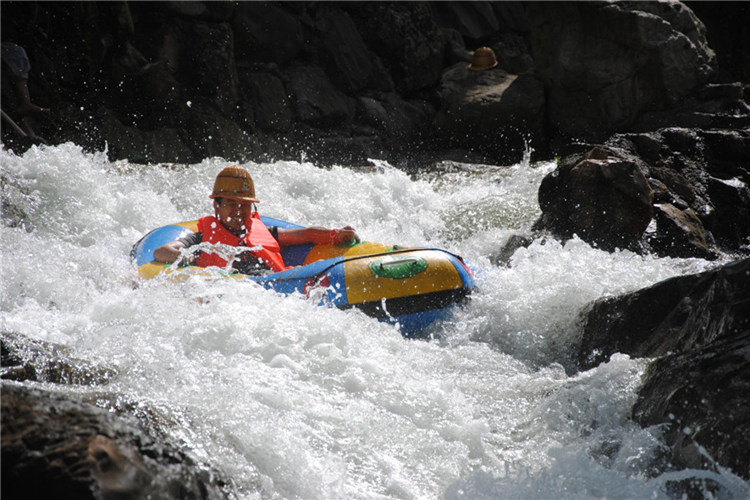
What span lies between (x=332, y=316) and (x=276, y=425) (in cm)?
127

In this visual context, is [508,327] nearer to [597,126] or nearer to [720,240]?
[720,240]

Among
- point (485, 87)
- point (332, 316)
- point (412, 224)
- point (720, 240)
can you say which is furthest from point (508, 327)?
point (485, 87)

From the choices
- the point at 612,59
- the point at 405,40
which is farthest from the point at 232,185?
the point at 405,40

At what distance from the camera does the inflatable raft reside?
412cm

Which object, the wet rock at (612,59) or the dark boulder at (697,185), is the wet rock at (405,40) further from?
the dark boulder at (697,185)

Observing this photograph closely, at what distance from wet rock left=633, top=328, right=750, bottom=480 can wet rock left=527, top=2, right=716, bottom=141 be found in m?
7.44

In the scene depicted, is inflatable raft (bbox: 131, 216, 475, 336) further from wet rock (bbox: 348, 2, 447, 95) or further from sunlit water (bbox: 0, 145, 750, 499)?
wet rock (bbox: 348, 2, 447, 95)

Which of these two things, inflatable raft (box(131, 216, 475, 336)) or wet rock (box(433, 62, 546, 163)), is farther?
wet rock (box(433, 62, 546, 163))

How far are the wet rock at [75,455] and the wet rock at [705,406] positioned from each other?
1.68 meters

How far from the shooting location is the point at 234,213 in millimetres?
4691

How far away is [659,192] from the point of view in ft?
20.4

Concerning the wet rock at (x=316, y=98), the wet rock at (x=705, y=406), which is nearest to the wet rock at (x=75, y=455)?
the wet rock at (x=705, y=406)

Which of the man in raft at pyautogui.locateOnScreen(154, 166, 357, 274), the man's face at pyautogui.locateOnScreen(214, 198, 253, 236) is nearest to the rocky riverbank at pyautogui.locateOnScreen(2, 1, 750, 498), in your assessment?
the man in raft at pyautogui.locateOnScreen(154, 166, 357, 274)

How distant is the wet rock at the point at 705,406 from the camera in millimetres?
2229
